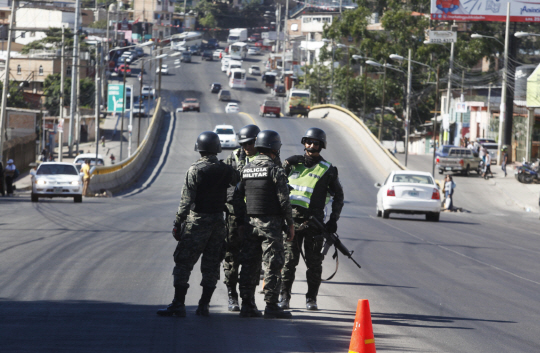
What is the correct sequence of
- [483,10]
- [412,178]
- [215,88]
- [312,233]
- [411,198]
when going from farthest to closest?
[215,88] < [483,10] < [412,178] < [411,198] < [312,233]

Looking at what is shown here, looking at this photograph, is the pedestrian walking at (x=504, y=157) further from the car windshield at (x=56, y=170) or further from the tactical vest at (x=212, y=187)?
the tactical vest at (x=212, y=187)

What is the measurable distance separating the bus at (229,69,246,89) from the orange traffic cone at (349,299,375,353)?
10705cm

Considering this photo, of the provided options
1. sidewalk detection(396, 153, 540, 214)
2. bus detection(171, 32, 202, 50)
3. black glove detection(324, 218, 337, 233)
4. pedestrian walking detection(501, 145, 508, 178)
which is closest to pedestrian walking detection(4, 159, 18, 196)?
sidewalk detection(396, 153, 540, 214)

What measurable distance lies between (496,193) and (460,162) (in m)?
7.20

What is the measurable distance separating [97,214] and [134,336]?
51.3 feet

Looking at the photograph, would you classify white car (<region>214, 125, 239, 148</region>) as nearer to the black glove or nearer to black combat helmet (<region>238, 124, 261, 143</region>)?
black combat helmet (<region>238, 124, 261, 143</region>)

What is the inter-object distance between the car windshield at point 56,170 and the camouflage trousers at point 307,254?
21.6 metres

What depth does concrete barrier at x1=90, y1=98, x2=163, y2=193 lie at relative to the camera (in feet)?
121

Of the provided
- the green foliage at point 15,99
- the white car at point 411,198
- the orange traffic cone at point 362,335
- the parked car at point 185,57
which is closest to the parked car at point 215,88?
the green foliage at point 15,99

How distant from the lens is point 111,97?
178 ft

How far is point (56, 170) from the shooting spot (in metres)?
28.8

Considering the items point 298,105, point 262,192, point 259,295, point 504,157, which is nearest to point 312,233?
point 262,192

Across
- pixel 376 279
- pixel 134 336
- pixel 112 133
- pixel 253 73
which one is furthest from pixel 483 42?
pixel 134 336

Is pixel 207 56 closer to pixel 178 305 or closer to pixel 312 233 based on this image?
pixel 312 233
